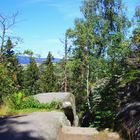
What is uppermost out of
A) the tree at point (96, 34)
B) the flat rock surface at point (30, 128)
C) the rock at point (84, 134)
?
the tree at point (96, 34)

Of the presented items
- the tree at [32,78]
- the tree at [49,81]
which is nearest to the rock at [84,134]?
the tree at [49,81]

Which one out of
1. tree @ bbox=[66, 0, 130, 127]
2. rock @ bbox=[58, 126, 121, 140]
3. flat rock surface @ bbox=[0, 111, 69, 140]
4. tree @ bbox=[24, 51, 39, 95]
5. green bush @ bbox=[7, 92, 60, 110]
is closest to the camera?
flat rock surface @ bbox=[0, 111, 69, 140]

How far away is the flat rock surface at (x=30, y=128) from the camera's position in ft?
30.4

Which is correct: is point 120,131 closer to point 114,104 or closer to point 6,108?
point 114,104

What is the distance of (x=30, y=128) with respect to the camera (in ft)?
32.5

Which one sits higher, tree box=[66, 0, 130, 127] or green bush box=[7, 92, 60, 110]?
tree box=[66, 0, 130, 127]

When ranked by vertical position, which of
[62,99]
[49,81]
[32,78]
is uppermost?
[32,78]

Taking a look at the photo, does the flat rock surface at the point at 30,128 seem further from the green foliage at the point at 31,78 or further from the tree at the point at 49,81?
the green foliage at the point at 31,78

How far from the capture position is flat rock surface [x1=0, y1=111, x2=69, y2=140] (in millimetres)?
9258

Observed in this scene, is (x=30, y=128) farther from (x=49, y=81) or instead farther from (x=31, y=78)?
(x=31, y=78)

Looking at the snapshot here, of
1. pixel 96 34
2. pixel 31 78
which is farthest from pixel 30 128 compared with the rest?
pixel 31 78

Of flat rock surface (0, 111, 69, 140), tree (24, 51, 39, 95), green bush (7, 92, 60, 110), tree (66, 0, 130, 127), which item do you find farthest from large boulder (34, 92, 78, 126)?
tree (24, 51, 39, 95)

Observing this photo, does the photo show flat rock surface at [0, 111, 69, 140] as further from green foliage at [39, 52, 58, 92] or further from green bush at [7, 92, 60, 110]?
green foliage at [39, 52, 58, 92]

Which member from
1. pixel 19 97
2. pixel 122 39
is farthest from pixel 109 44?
pixel 19 97
